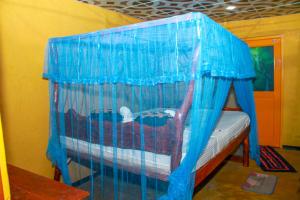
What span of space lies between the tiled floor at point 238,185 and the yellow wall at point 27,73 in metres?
2.12

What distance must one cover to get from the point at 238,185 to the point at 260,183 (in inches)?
12.1

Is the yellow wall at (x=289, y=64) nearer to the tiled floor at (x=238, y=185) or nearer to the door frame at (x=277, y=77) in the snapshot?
the door frame at (x=277, y=77)

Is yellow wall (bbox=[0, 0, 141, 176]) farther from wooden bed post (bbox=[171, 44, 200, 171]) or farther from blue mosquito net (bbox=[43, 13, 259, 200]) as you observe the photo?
wooden bed post (bbox=[171, 44, 200, 171])

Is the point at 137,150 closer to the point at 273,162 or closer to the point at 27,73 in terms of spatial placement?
the point at 27,73

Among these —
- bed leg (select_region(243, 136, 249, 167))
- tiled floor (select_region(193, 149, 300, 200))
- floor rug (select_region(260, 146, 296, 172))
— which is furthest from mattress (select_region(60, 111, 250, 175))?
floor rug (select_region(260, 146, 296, 172))

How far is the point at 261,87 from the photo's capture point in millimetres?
4895

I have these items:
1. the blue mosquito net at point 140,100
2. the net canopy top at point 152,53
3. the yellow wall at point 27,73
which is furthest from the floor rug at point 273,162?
the yellow wall at point 27,73

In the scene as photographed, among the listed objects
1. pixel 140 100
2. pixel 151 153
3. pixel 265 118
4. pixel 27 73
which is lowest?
pixel 265 118

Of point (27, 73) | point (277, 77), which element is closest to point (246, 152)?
point (277, 77)

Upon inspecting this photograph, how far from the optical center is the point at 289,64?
4.52 m

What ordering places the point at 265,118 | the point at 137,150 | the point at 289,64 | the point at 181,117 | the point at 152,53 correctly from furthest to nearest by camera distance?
the point at 265,118 → the point at 289,64 → the point at 137,150 → the point at 152,53 → the point at 181,117

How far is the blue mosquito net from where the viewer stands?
183 centimetres

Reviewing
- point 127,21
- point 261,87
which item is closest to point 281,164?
point 261,87

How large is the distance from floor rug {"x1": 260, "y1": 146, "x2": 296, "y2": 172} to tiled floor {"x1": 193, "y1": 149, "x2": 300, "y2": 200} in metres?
0.11
